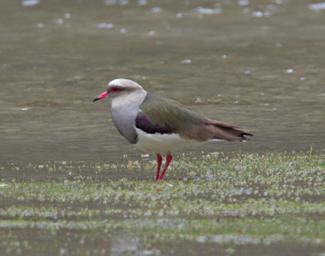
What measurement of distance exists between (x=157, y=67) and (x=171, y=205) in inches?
355

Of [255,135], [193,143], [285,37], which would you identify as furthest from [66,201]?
[285,37]

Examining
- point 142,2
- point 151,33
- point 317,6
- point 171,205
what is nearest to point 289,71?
point 151,33

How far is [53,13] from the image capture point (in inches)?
930

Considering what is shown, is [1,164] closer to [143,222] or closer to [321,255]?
[143,222]

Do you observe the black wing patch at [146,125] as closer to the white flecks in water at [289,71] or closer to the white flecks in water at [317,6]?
the white flecks in water at [289,71]

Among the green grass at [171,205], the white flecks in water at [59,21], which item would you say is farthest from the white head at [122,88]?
the white flecks in water at [59,21]

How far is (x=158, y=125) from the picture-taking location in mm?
9922

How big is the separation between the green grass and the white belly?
0.27 meters

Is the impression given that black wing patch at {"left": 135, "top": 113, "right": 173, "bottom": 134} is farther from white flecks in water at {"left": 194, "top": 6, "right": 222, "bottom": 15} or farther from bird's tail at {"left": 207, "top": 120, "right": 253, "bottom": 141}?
white flecks in water at {"left": 194, "top": 6, "right": 222, "bottom": 15}

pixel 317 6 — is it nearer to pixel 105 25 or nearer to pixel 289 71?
pixel 105 25

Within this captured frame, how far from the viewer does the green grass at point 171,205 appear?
7473 millimetres

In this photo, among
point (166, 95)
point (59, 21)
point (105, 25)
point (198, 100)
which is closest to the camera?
point (198, 100)

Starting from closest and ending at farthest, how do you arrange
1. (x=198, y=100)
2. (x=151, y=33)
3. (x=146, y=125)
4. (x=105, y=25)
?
(x=146, y=125), (x=198, y=100), (x=151, y=33), (x=105, y=25)

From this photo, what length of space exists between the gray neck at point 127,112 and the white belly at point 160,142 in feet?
0.22
